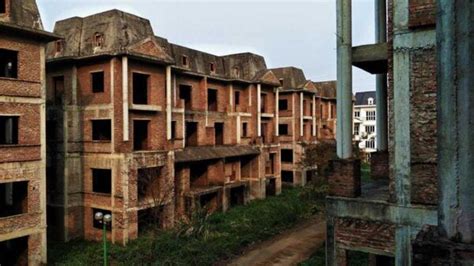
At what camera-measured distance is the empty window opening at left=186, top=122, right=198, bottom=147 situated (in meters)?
29.3

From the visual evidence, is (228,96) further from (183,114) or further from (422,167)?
(422,167)

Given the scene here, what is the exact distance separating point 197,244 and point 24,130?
1062cm

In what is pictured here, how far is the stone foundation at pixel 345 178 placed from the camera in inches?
364

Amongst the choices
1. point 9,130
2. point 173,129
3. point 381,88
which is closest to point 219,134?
point 173,129

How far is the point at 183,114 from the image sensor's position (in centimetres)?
2672

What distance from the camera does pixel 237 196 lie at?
32.6 m

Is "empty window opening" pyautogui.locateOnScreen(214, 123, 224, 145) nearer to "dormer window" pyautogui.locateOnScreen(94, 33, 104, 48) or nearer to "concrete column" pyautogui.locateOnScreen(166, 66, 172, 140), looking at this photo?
"concrete column" pyautogui.locateOnScreen(166, 66, 172, 140)

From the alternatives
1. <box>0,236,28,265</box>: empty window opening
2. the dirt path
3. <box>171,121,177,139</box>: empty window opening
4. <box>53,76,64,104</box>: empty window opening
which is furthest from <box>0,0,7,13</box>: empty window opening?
the dirt path

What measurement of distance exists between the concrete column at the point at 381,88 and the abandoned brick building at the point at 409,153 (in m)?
0.04

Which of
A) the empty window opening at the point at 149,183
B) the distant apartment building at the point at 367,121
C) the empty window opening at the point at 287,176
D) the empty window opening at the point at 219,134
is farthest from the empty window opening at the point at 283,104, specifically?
the distant apartment building at the point at 367,121

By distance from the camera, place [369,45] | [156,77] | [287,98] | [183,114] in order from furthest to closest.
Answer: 1. [287,98]
2. [183,114]
3. [156,77]
4. [369,45]

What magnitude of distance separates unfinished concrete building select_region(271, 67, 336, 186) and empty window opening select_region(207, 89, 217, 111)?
10221 mm

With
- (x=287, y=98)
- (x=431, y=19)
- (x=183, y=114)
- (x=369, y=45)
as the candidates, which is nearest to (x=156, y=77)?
(x=183, y=114)

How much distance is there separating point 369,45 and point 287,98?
31853 millimetres
